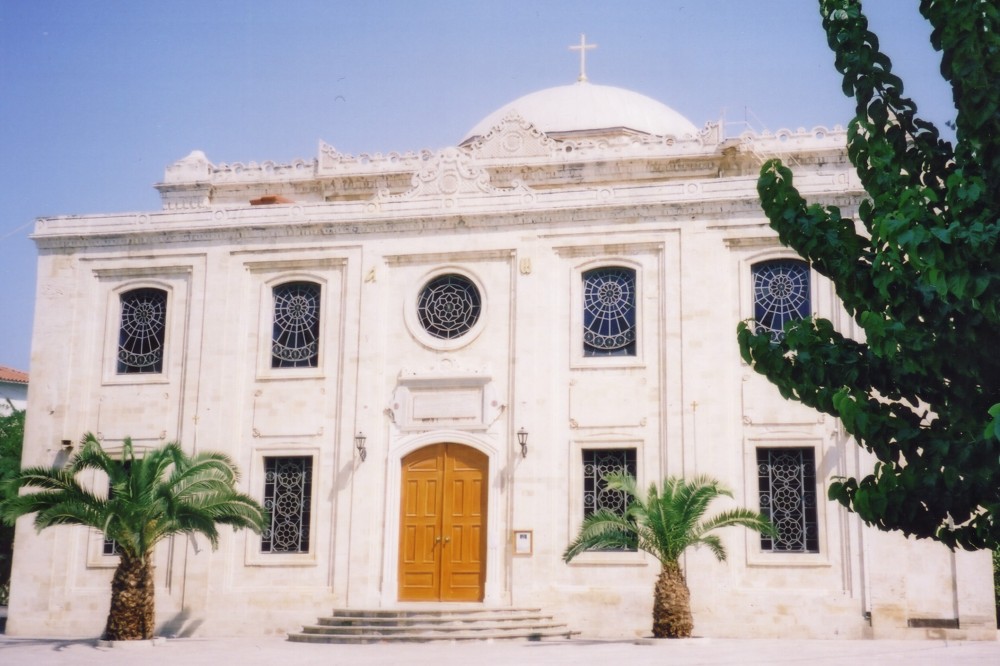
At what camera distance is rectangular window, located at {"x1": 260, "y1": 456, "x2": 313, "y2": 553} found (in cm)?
1911

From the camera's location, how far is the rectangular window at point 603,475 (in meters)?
18.3

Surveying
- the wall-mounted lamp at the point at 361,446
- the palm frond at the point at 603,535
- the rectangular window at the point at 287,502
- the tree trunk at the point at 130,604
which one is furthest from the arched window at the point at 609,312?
the tree trunk at the point at 130,604

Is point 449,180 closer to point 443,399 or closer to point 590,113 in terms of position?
point 443,399

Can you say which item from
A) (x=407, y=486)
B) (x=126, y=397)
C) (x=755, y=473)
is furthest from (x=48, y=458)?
(x=755, y=473)

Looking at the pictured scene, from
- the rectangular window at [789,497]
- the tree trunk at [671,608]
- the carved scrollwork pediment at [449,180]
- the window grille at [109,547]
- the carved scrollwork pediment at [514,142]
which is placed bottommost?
the tree trunk at [671,608]

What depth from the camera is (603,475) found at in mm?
18281

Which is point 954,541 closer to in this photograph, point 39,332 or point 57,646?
point 57,646

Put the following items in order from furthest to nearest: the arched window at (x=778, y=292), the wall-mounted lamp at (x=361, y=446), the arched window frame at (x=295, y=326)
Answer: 1. the arched window frame at (x=295, y=326)
2. the wall-mounted lamp at (x=361, y=446)
3. the arched window at (x=778, y=292)

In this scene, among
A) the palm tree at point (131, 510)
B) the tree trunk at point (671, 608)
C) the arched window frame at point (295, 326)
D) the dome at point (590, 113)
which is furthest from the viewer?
the dome at point (590, 113)

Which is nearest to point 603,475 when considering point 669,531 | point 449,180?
point 669,531

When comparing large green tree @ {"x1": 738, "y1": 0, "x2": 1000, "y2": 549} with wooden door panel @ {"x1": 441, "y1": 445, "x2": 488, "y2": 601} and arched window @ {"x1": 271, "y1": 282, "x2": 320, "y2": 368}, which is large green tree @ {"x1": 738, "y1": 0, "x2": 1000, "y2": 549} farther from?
arched window @ {"x1": 271, "y1": 282, "x2": 320, "y2": 368}

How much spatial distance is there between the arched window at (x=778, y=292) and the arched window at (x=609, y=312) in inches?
76.2

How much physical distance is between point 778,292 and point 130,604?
34.5ft

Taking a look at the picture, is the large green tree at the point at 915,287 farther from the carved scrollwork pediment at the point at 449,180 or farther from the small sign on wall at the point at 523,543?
the carved scrollwork pediment at the point at 449,180
